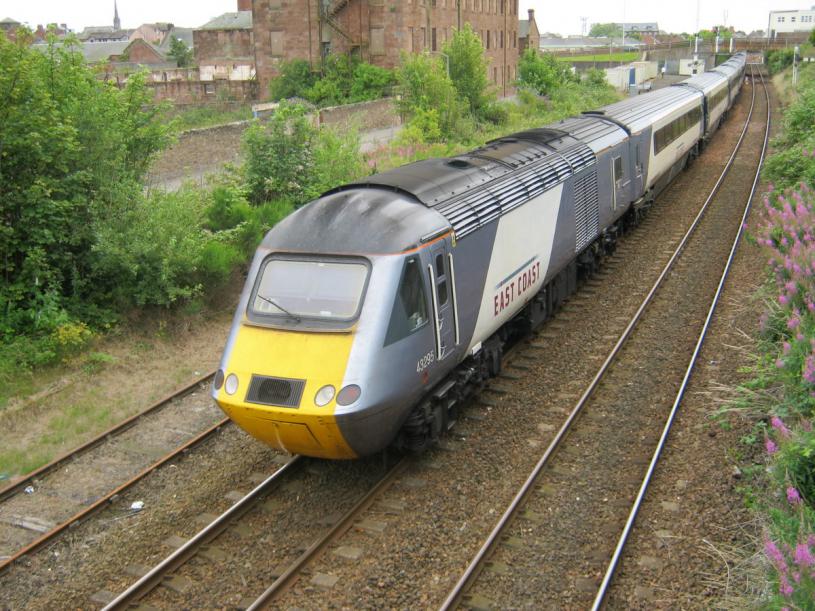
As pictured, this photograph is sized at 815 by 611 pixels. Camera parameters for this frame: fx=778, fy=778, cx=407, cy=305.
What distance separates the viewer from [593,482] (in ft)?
29.2

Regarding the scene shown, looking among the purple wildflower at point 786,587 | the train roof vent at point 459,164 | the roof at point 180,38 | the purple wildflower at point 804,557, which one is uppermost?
the roof at point 180,38

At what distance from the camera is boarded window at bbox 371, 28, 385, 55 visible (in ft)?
157

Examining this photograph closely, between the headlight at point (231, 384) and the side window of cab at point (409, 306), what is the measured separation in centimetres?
164

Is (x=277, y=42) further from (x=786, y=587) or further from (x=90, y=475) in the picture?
(x=786, y=587)

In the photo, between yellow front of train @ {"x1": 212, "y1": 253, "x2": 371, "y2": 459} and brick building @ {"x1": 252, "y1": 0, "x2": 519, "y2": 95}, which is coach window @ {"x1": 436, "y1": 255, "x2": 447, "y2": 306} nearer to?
yellow front of train @ {"x1": 212, "y1": 253, "x2": 371, "y2": 459}

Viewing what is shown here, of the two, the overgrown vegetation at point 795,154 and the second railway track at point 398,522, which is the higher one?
the overgrown vegetation at point 795,154

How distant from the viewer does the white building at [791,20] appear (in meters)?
133

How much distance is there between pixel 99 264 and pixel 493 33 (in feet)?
176

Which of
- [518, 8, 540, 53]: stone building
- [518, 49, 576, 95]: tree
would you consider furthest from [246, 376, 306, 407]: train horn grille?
[518, 8, 540, 53]: stone building

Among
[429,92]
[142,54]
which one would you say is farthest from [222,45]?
[429,92]

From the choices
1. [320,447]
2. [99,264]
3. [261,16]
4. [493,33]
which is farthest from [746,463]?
[493,33]

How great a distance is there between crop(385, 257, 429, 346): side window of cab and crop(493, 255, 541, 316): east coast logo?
86.6 inches

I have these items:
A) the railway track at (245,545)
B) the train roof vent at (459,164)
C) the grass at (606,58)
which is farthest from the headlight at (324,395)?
the grass at (606,58)

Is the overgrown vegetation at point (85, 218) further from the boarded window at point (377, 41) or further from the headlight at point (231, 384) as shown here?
the boarded window at point (377, 41)
